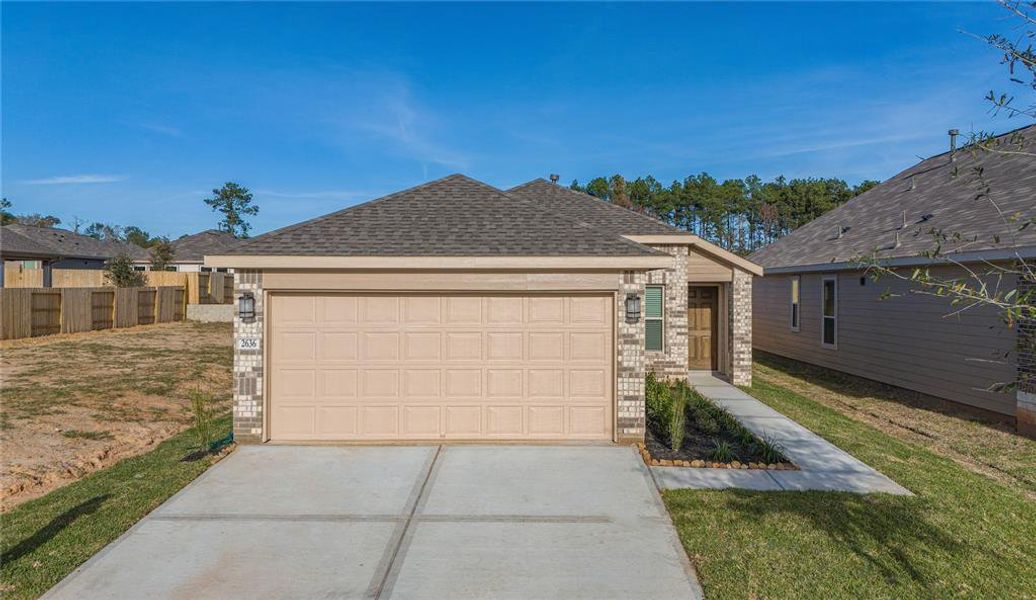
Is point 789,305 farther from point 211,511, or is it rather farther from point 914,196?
point 211,511

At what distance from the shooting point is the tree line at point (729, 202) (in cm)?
5384

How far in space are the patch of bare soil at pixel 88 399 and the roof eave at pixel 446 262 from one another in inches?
133

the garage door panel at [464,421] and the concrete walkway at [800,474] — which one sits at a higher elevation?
the garage door panel at [464,421]

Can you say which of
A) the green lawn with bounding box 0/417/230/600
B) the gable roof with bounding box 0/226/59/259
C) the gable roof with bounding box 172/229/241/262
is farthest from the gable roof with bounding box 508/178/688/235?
the gable roof with bounding box 172/229/241/262

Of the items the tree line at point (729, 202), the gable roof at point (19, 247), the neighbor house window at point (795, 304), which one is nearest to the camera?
the neighbor house window at point (795, 304)

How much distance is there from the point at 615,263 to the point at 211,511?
566 centimetres

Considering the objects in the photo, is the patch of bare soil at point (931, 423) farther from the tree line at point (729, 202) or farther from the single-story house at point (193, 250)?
the tree line at point (729, 202)

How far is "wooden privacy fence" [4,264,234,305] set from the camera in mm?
24922

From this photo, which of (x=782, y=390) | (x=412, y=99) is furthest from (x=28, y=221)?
(x=782, y=390)

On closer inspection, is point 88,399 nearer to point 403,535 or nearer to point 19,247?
point 403,535

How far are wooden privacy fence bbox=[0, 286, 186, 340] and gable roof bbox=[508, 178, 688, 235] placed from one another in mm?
16338

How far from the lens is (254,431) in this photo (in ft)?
25.5

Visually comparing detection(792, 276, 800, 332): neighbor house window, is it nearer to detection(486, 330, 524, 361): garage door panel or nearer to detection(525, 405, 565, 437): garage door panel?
detection(525, 405, 565, 437): garage door panel


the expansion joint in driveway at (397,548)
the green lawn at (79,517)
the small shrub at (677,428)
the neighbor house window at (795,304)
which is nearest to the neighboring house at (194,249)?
the green lawn at (79,517)
